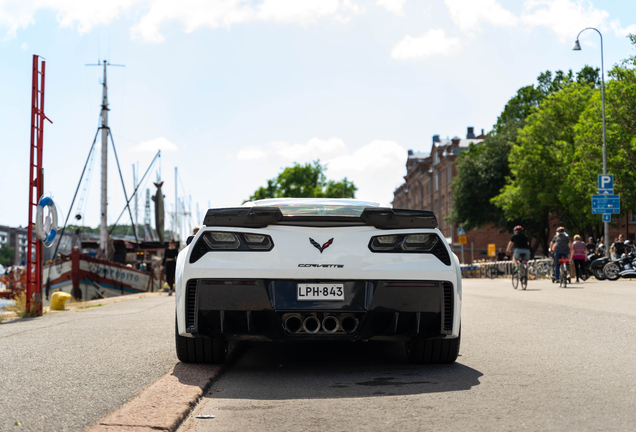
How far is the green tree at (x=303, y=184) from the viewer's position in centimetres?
8938

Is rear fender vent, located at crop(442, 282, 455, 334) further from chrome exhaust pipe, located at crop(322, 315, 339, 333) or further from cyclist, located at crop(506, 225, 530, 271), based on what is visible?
cyclist, located at crop(506, 225, 530, 271)

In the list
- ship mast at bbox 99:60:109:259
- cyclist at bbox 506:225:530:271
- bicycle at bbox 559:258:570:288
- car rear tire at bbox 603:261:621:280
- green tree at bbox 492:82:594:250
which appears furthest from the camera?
green tree at bbox 492:82:594:250

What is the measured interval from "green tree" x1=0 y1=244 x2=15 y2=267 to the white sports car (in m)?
190

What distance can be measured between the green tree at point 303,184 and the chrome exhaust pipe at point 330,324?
273ft

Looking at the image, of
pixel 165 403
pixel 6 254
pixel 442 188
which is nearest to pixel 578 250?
pixel 165 403

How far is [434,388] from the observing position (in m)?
4.71

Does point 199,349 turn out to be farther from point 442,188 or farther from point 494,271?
point 442,188

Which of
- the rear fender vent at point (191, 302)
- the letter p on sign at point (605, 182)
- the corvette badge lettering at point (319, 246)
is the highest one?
the letter p on sign at point (605, 182)

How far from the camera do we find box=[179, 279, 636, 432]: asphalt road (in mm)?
3787

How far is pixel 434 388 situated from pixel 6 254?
19701 centimetres

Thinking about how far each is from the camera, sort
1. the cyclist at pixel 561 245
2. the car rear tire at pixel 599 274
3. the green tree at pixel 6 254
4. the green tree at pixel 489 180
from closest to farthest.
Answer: the cyclist at pixel 561 245 < the car rear tire at pixel 599 274 < the green tree at pixel 489 180 < the green tree at pixel 6 254

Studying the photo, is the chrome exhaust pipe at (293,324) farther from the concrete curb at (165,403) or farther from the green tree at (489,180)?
the green tree at (489,180)

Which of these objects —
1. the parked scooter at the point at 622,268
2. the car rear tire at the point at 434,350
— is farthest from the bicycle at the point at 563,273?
the car rear tire at the point at 434,350

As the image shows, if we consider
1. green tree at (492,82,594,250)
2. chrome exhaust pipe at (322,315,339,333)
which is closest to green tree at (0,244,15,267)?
green tree at (492,82,594,250)
